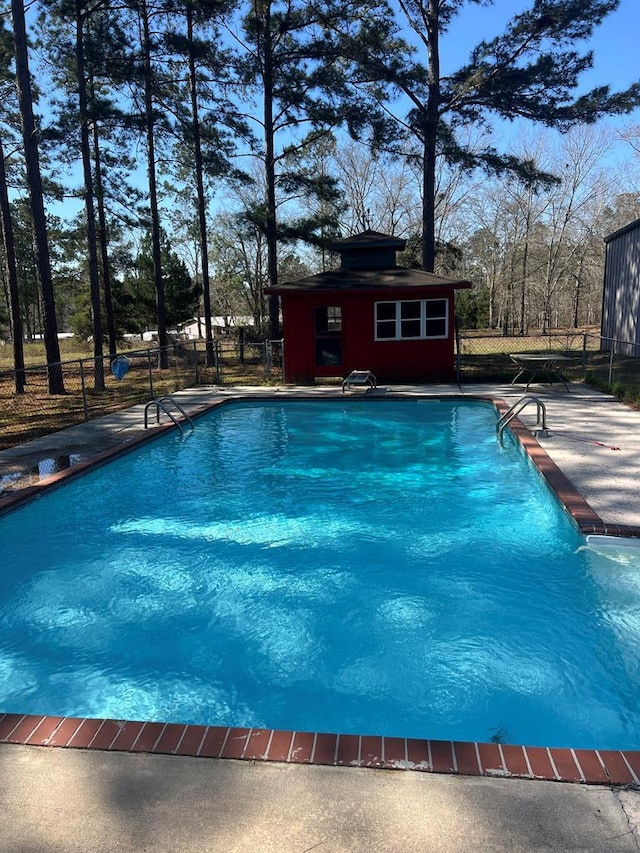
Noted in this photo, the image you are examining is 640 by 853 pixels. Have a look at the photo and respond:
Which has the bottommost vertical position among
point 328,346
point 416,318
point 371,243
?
point 328,346

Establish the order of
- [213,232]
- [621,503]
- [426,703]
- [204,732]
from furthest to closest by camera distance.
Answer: [213,232] → [621,503] → [426,703] → [204,732]

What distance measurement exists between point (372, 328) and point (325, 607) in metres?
10.6

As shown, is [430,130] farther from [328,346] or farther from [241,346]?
[241,346]

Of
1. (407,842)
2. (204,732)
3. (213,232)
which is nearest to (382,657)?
(204,732)

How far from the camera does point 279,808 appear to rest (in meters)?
→ 2.05

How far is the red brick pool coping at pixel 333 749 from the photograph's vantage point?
2.21 metres

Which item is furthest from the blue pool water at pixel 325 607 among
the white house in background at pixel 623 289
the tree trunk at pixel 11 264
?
the white house in background at pixel 623 289

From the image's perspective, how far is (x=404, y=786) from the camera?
2148mm

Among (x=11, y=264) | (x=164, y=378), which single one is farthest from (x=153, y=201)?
(x=164, y=378)

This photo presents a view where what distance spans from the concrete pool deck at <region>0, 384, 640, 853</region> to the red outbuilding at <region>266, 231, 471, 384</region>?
40.0ft

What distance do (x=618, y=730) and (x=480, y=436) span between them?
21.5 ft

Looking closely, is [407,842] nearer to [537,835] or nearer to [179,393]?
[537,835]

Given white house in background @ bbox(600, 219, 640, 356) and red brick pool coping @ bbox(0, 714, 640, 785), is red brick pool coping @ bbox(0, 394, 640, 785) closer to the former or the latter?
red brick pool coping @ bbox(0, 714, 640, 785)

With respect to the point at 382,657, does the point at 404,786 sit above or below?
above
